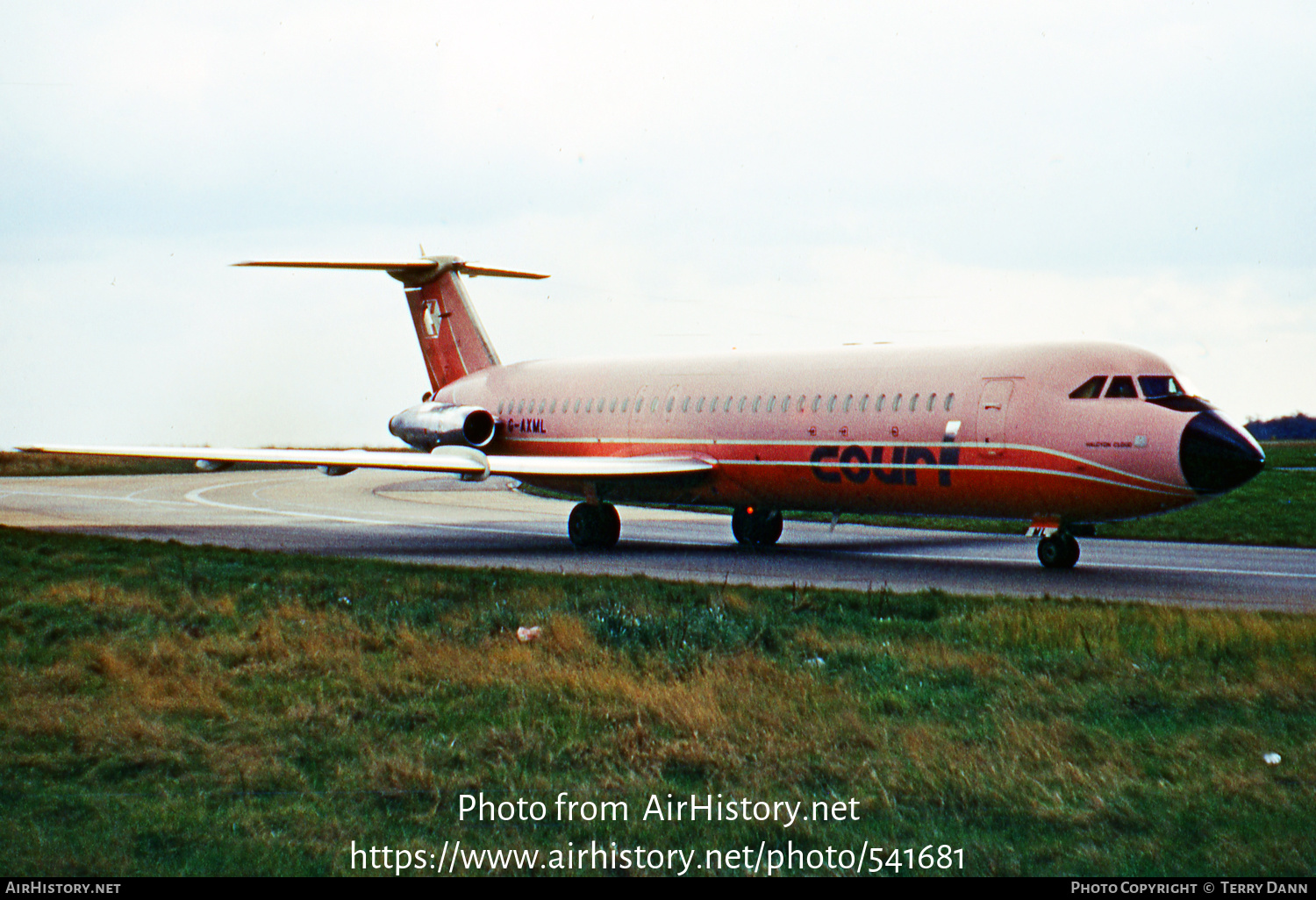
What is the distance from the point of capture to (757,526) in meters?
25.7

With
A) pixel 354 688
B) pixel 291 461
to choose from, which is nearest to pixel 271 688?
pixel 354 688

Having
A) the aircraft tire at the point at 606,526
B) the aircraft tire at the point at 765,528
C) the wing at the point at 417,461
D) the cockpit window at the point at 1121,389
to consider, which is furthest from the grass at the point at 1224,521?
the aircraft tire at the point at 606,526

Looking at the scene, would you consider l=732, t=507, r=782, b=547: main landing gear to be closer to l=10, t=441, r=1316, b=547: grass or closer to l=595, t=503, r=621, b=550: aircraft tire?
l=595, t=503, r=621, b=550: aircraft tire

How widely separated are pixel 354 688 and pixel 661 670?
2.61 meters

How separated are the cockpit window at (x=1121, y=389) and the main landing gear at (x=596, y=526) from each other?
1008 cm

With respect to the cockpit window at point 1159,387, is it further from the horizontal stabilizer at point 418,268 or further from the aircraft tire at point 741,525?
the horizontal stabilizer at point 418,268

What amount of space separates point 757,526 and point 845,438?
4480 mm

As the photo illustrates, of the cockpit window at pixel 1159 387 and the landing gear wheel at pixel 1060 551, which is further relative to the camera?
the landing gear wheel at pixel 1060 551

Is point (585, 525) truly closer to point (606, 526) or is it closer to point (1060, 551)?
point (606, 526)

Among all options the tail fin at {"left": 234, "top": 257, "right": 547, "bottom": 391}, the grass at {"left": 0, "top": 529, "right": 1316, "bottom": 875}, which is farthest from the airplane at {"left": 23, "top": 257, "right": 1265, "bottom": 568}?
the grass at {"left": 0, "top": 529, "right": 1316, "bottom": 875}

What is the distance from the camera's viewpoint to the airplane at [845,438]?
1856 centimetres

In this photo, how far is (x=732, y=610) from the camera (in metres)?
14.4

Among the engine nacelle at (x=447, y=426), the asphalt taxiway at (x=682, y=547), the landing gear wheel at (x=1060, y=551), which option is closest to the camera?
the asphalt taxiway at (x=682, y=547)

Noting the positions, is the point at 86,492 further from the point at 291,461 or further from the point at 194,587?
the point at 194,587
